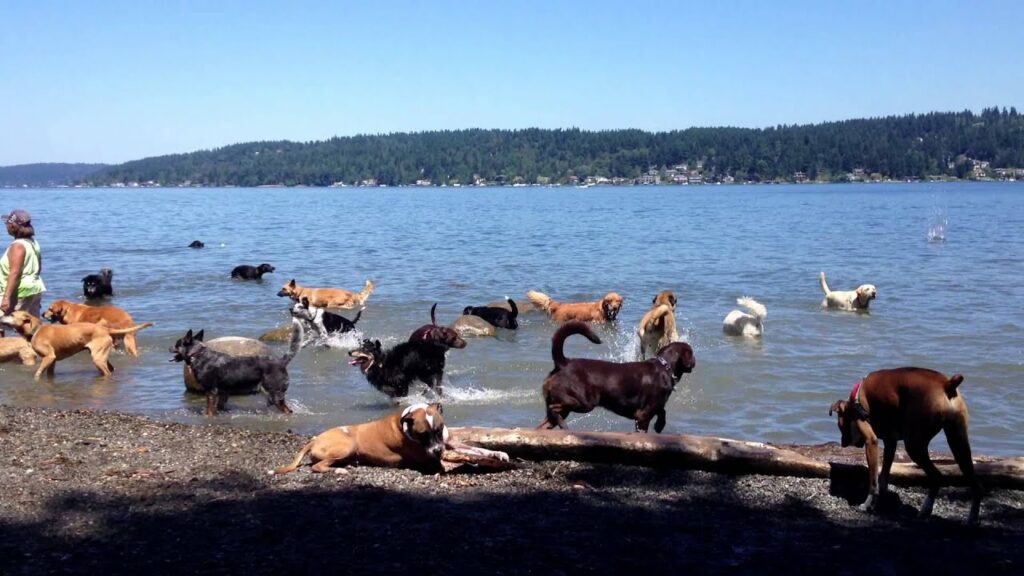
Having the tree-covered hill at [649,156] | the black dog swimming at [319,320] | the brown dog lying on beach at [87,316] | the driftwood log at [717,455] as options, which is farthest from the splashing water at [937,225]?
the tree-covered hill at [649,156]

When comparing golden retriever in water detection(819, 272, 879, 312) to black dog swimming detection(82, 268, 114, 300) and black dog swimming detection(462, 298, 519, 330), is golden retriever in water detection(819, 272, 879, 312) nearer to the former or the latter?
black dog swimming detection(462, 298, 519, 330)

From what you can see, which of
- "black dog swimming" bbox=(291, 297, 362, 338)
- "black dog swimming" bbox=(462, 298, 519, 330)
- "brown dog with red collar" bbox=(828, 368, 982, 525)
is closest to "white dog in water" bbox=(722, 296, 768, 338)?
"black dog swimming" bbox=(462, 298, 519, 330)

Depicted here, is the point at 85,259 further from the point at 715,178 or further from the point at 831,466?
the point at 715,178

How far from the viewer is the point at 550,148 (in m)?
186

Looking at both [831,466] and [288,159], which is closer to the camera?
[831,466]

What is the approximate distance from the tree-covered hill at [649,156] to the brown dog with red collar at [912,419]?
164 metres

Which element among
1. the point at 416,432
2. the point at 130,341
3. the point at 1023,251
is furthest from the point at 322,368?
the point at 1023,251

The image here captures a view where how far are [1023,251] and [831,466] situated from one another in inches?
1092

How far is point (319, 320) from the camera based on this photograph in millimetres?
14969

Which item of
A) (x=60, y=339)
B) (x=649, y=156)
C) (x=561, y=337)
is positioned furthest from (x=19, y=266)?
(x=649, y=156)

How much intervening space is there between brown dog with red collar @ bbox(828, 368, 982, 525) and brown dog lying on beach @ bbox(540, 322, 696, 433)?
2168mm

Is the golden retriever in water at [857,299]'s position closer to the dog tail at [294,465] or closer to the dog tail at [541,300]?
the dog tail at [541,300]

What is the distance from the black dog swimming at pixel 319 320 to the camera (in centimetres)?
1477

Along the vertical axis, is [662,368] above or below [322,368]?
above
